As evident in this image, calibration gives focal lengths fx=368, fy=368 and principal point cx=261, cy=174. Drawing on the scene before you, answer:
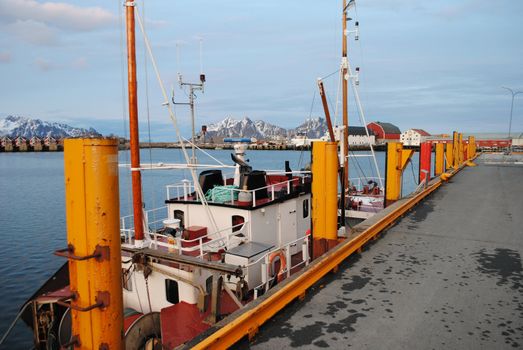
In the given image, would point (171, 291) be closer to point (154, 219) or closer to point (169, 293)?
point (169, 293)

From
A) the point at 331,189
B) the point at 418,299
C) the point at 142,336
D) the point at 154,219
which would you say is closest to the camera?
the point at 418,299

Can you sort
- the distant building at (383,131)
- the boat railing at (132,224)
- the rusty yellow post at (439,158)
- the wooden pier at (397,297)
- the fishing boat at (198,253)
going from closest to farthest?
the wooden pier at (397,297) → the fishing boat at (198,253) → the boat railing at (132,224) → the rusty yellow post at (439,158) → the distant building at (383,131)

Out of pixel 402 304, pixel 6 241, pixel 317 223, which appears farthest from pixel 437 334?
pixel 6 241

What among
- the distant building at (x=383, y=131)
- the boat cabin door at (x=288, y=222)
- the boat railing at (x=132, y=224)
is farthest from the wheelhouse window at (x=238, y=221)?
the distant building at (x=383, y=131)

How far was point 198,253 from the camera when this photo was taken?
35.8ft

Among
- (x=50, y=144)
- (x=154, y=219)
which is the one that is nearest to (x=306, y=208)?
(x=154, y=219)

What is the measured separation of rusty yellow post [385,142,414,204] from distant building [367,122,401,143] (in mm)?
131533

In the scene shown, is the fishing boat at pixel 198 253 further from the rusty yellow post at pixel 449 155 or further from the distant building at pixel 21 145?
the distant building at pixel 21 145

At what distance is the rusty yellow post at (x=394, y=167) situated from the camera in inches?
495

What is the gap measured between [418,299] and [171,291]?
6.22 m

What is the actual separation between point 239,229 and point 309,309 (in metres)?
6.54

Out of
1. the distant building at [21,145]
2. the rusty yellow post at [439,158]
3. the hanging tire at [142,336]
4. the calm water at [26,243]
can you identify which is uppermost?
the distant building at [21,145]

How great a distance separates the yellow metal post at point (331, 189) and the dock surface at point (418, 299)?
761mm

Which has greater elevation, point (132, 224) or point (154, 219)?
point (154, 219)
